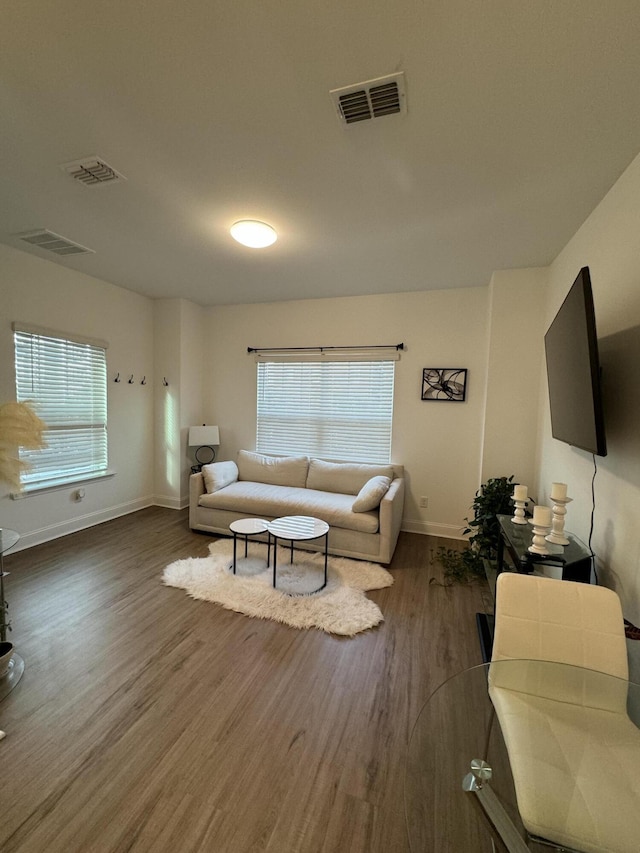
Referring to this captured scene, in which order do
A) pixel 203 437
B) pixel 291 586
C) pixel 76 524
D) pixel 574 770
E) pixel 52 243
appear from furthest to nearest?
1. pixel 203 437
2. pixel 76 524
3. pixel 52 243
4. pixel 291 586
5. pixel 574 770

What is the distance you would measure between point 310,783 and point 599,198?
333 centimetres

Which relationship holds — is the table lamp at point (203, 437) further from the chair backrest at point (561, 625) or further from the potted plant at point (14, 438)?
the chair backrest at point (561, 625)

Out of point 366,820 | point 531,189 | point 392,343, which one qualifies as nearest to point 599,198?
point 531,189

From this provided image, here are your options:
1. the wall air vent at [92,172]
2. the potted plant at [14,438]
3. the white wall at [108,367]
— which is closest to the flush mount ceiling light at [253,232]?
the wall air vent at [92,172]

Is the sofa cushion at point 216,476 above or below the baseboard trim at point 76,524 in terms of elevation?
above

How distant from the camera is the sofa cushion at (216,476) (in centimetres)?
382

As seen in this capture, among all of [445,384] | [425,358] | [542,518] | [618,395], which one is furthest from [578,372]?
[425,358]

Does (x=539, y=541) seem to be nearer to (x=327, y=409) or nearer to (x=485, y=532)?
(x=485, y=532)

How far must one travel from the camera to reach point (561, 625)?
1.26 meters

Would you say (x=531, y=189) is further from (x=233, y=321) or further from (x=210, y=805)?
(x=233, y=321)

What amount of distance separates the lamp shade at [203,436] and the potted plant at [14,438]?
2784 mm

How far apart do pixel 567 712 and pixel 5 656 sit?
8.25 feet

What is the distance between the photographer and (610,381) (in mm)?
1817

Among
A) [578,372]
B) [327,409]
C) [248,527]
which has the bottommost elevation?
[248,527]
